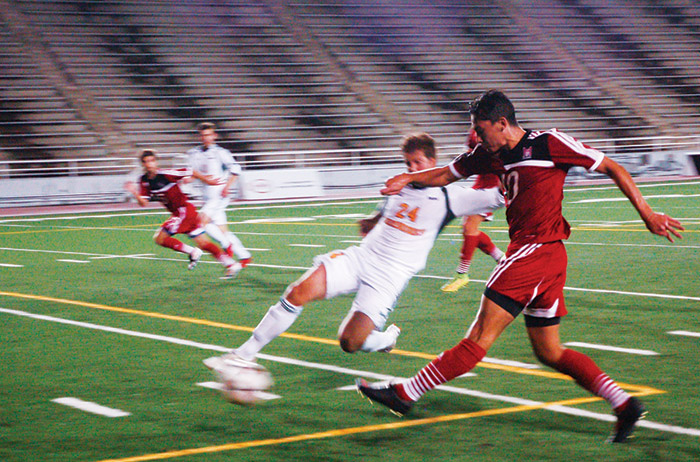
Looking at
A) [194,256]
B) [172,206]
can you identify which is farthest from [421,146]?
[172,206]

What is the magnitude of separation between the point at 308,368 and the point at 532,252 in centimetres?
236

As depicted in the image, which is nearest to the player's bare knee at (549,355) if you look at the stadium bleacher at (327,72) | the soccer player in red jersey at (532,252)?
the soccer player in red jersey at (532,252)

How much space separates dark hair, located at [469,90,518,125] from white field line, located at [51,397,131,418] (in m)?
2.57

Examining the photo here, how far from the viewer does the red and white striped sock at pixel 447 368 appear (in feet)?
15.8

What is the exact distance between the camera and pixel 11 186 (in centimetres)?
2706

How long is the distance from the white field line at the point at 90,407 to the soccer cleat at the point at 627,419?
8.71ft

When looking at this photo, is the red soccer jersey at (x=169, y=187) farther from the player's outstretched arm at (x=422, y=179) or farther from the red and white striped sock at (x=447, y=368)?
the red and white striped sock at (x=447, y=368)

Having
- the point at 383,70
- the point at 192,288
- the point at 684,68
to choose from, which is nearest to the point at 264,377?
the point at 192,288

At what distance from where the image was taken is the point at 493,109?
15.7ft

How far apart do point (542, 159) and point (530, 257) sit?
486 millimetres

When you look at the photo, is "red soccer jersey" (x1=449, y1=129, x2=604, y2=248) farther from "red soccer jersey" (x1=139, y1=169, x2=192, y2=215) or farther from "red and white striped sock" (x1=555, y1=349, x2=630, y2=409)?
"red soccer jersey" (x1=139, y1=169, x2=192, y2=215)

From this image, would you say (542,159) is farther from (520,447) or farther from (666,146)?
(666,146)

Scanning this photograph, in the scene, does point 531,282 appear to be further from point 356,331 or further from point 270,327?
point 270,327

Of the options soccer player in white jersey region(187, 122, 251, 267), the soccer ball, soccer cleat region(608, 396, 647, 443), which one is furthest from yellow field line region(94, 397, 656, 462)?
soccer player in white jersey region(187, 122, 251, 267)
